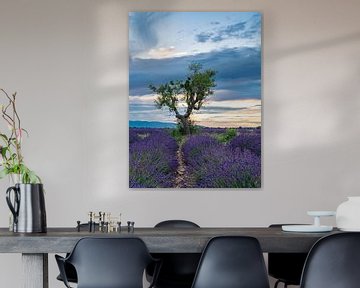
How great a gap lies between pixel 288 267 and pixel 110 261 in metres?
→ 1.57

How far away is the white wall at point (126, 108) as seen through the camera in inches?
221

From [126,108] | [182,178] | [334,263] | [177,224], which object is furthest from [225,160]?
[334,263]

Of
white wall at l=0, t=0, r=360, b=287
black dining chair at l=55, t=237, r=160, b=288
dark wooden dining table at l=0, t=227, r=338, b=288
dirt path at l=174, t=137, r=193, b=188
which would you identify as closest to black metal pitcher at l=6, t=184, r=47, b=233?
dark wooden dining table at l=0, t=227, r=338, b=288

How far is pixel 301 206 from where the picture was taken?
5.65 meters

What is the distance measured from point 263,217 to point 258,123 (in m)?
0.74

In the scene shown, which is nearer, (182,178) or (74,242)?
(74,242)

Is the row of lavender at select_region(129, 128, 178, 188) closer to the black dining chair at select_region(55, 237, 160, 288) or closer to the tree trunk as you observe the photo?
the tree trunk

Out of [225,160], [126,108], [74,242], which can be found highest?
[126,108]

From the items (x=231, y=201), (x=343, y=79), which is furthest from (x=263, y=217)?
(x=343, y=79)

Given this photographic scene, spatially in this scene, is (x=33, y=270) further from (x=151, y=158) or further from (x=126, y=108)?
(x=126, y=108)

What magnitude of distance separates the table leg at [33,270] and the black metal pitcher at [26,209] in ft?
0.62

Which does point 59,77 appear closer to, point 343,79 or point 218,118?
point 218,118

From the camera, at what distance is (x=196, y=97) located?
5.70m

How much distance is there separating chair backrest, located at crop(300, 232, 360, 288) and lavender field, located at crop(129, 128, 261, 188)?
224 centimetres
